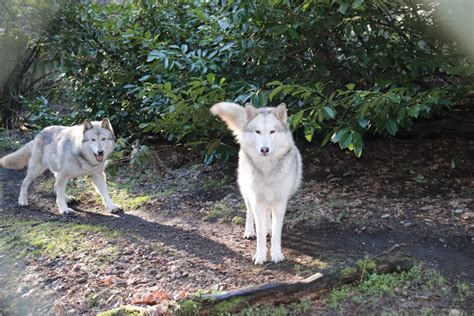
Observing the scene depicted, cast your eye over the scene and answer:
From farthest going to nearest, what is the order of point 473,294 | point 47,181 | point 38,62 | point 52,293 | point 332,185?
1. point 38,62
2. point 47,181
3. point 332,185
4. point 52,293
5. point 473,294

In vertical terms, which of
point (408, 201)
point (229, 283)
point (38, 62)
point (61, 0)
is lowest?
point (229, 283)

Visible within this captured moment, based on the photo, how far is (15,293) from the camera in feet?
15.4

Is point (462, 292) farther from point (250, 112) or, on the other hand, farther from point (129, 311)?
point (129, 311)

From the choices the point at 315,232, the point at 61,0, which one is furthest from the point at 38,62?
the point at 315,232

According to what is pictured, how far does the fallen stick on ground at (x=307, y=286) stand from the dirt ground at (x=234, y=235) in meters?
0.12

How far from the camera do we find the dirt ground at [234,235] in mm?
4215

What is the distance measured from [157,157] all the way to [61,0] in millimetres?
3647

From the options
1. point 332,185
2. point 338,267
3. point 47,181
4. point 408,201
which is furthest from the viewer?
point 47,181

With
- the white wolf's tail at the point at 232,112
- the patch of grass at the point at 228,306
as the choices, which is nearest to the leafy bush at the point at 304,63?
the white wolf's tail at the point at 232,112

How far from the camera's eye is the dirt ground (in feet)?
13.8

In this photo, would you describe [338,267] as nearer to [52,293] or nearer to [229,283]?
[229,283]

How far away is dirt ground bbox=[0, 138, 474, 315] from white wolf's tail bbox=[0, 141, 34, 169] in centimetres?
55

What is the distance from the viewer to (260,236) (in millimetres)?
4660

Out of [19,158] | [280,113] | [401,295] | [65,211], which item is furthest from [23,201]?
[401,295]
